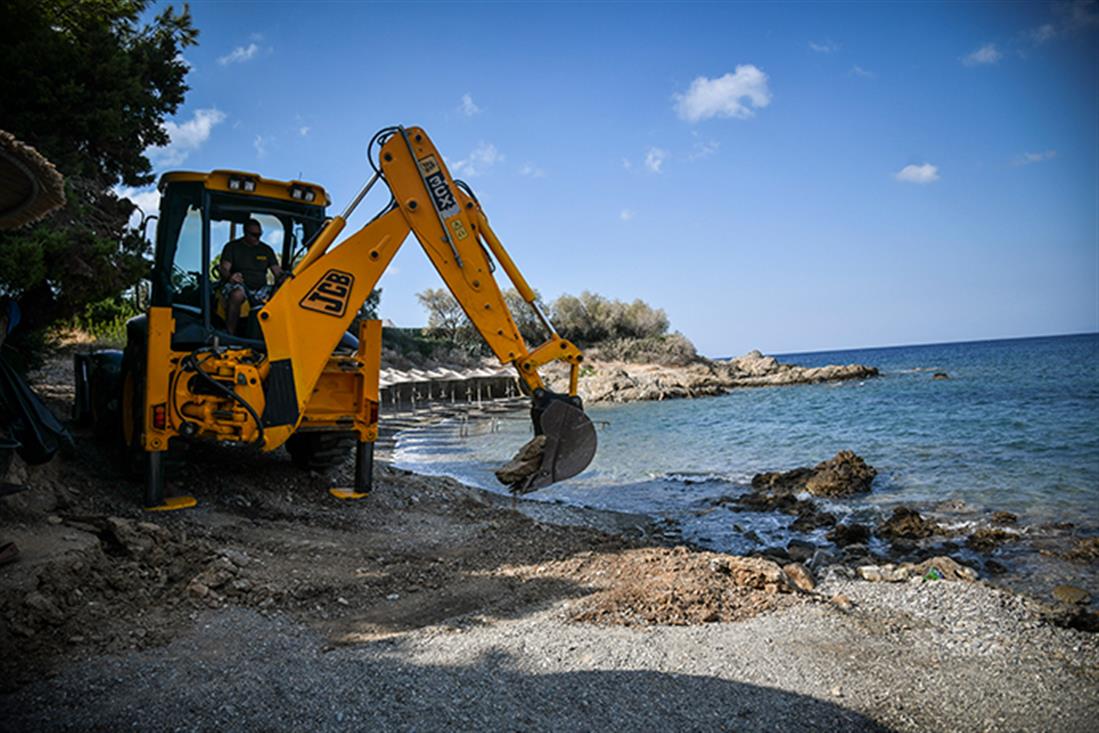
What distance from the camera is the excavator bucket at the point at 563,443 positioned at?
275 inches

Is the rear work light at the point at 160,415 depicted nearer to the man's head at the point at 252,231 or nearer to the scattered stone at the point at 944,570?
the man's head at the point at 252,231

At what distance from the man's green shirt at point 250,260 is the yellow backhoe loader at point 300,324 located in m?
0.16

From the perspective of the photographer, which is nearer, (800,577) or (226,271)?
(800,577)

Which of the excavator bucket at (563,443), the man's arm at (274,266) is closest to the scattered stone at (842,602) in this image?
the excavator bucket at (563,443)

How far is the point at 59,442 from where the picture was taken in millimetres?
7121

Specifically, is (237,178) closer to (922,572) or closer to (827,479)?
(922,572)

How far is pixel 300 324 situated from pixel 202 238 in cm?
152

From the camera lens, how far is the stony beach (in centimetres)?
370

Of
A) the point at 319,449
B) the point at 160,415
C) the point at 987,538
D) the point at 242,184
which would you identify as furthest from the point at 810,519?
the point at 242,184

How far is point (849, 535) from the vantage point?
995 centimetres

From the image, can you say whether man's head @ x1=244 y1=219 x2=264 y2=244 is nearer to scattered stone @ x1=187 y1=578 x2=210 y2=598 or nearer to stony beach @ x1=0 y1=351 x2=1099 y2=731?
stony beach @ x1=0 y1=351 x2=1099 y2=731

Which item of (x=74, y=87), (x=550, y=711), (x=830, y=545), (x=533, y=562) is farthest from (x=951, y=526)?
(x=74, y=87)

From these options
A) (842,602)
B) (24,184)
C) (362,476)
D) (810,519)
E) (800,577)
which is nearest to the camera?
(24,184)

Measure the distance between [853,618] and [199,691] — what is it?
14.7 ft
